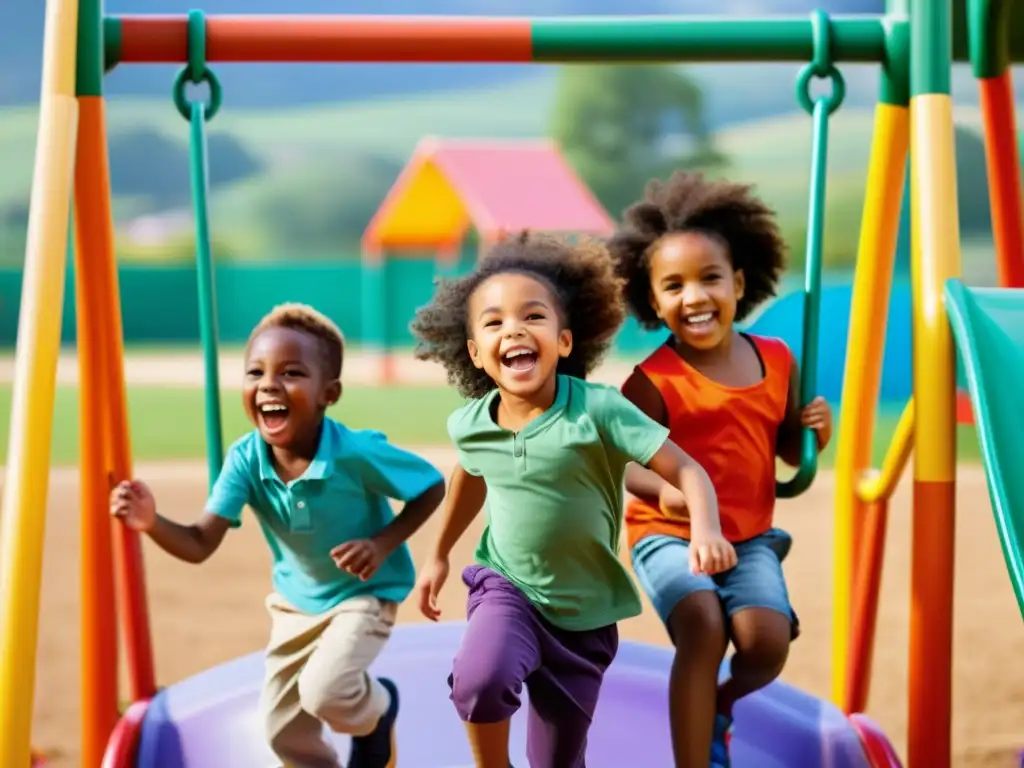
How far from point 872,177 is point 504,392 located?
34.2 inches

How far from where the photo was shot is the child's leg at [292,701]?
2.08 metres

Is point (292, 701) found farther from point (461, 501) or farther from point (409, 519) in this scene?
point (461, 501)

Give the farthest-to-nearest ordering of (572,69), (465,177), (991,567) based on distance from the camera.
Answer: (572,69) → (465,177) → (991,567)

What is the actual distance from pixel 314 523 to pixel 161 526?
0.23 metres

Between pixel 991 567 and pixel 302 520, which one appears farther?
pixel 991 567

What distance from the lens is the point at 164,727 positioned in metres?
2.37

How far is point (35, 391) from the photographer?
5.76 ft

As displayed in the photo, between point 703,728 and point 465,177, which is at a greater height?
point 465,177

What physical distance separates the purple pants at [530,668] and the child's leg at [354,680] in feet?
0.95

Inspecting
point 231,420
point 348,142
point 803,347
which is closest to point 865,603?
point 803,347

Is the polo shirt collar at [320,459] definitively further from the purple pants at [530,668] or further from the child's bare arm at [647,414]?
the child's bare arm at [647,414]

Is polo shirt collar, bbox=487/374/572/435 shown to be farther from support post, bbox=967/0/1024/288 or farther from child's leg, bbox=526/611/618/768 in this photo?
support post, bbox=967/0/1024/288

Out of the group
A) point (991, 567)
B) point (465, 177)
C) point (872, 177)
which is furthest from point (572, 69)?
point (872, 177)

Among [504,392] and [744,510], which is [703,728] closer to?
[744,510]
